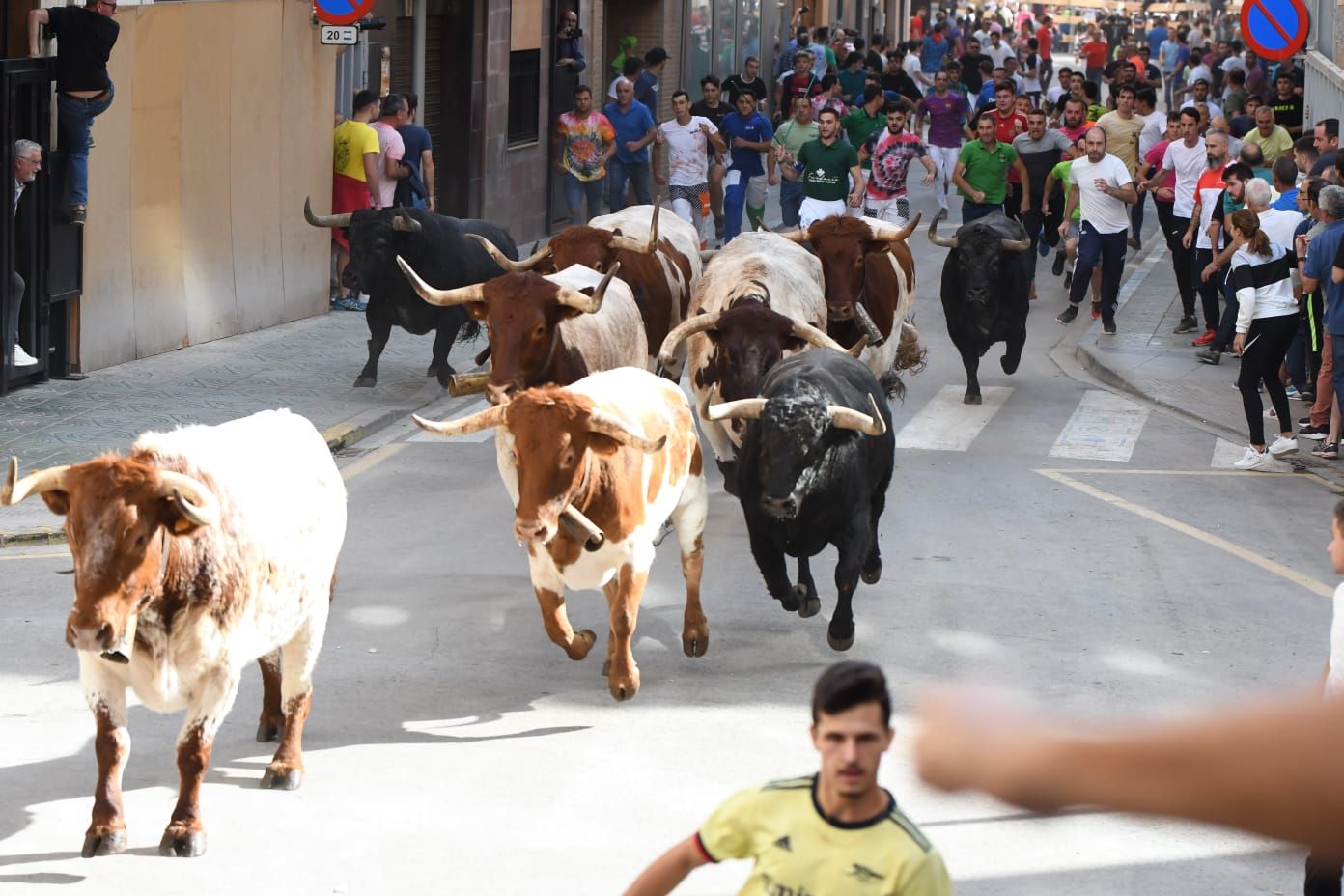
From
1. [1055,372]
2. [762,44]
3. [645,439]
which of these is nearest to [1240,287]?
[1055,372]

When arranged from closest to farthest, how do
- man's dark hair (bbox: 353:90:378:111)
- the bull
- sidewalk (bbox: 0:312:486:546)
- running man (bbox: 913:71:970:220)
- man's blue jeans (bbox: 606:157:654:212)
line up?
the bull → sidewalk (bbox: 0:312:486:546) → man's dark hair (bbox: 353:90:378:111) → man's blue jeans (bbox: 606:157:654:212) → running man (bbox: 913:71:970:220)

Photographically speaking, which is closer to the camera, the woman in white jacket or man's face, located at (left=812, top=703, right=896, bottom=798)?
man's face, located at (left=812, top=703, right=896, bottom=798)

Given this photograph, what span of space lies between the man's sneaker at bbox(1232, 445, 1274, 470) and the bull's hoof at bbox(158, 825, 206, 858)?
9.13 meters

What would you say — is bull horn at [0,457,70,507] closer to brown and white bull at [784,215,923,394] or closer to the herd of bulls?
the herd of bulls

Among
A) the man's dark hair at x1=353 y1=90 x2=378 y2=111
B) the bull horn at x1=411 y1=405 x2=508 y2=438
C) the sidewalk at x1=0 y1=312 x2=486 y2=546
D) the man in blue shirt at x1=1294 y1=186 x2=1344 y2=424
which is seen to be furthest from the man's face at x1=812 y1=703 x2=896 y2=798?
the man's dark hair at x1=353 y1=90 x2=378 y2=111

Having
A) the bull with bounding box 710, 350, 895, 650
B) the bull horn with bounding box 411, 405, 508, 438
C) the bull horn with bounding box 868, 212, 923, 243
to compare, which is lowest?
the bull with bounding box 710, 350, 895, 650

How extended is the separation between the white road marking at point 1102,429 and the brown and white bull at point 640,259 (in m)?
3.03

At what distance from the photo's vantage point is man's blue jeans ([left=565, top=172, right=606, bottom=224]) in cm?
2280

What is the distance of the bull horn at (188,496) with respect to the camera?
20.8 feet

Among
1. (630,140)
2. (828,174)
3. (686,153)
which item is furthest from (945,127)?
(828,174)

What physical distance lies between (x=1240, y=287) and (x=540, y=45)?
13765 millimetres

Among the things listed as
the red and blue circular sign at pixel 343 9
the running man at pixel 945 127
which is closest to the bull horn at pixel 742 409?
the red and blue circular sign at pixel 343 9

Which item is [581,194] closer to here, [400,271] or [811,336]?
[400,271]

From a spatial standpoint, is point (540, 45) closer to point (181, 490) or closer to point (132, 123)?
point (132, 123)
